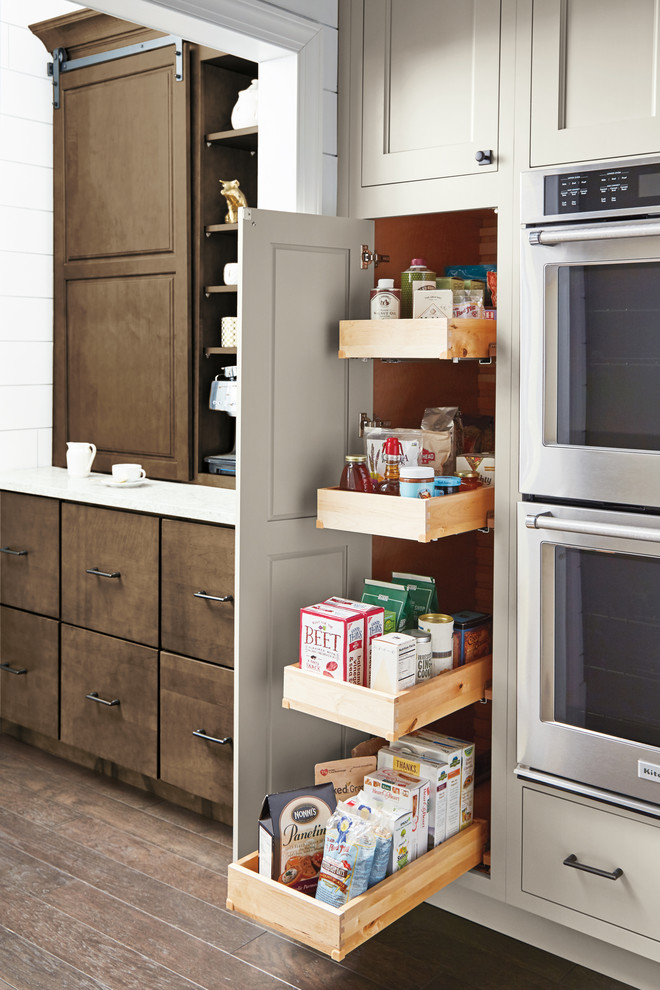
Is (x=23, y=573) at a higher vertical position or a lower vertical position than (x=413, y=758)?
higher

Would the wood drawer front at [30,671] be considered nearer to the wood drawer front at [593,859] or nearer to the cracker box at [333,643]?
the cracker box at [333,643]

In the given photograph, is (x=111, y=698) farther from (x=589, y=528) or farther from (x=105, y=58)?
(x=105, y=58)

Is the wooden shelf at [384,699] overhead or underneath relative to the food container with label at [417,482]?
underneath

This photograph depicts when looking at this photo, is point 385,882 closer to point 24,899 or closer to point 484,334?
point 24,899

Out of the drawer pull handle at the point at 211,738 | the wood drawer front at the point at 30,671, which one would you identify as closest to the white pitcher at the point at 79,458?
the wood drawer front at the point at 30,671

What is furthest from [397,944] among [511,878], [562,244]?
[562,244]

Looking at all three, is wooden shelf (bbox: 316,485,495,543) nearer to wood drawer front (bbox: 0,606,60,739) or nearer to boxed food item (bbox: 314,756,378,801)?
boxed food item (bbox: 314,756,378,801)

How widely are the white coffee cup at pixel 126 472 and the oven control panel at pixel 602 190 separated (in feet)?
5.44

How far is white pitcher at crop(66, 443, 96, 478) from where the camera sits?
10.8ft

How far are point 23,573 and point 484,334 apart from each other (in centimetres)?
183

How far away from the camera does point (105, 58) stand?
3.27 m

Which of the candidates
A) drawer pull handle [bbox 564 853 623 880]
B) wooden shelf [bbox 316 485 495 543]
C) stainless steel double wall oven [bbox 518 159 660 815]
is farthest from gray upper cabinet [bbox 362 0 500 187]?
drawer pull handle [bbox 564 853 623 880]

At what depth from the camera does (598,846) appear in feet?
6.51

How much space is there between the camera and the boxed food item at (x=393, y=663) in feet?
6.47
